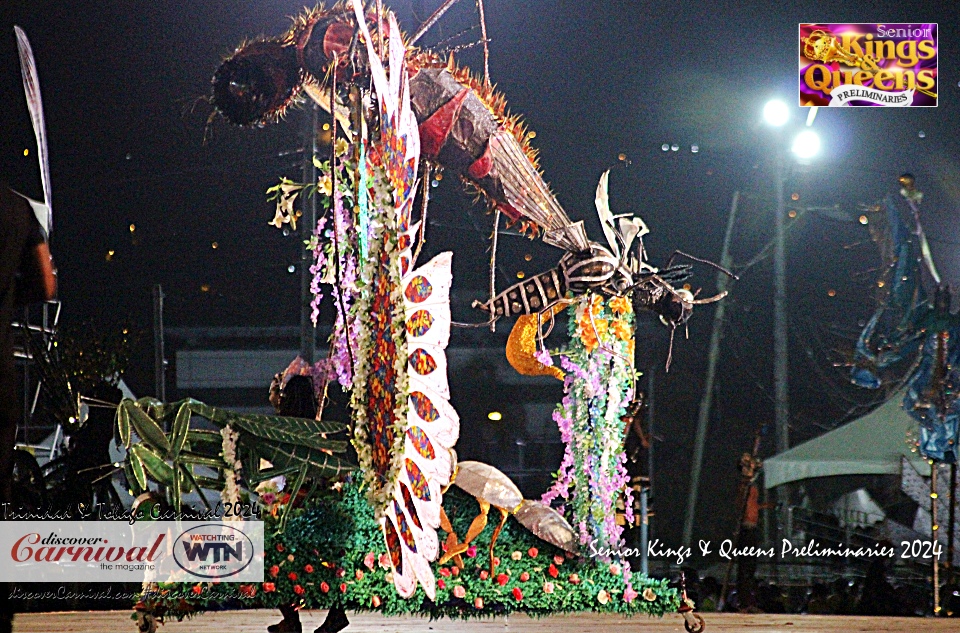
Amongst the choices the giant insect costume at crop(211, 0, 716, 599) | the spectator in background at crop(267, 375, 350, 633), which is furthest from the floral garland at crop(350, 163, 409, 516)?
the spectator in background at crop(267, 375, 350, 633)

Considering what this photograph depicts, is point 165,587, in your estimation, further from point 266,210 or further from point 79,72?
point 79,72

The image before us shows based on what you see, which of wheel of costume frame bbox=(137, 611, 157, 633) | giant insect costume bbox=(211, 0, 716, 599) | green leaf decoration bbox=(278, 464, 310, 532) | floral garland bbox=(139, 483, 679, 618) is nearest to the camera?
giant insect costume bbox=(211, 0, 716, 599)

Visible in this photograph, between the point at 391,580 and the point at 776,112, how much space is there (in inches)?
149

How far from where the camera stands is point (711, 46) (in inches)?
274

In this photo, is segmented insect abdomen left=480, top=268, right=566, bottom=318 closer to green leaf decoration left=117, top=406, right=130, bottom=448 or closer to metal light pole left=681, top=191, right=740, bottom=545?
metal light pole left=681, top=191, right=740, bottom=545

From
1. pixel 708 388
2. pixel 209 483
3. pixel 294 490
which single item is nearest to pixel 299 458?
pixel 294 490

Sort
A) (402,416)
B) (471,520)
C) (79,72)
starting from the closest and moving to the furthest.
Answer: (402,416) < (471,520) < (79,72)

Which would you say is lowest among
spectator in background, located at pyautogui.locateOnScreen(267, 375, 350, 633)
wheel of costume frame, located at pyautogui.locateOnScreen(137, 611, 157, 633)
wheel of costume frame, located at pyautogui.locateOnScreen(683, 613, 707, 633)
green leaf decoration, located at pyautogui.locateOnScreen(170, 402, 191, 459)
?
wheel of costume frame, located at pyautogui.locateOnScreen(683, 613, 707, 633)

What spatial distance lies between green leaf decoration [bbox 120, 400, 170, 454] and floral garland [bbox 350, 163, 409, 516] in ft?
3.95

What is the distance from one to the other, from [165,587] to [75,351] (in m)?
1.91

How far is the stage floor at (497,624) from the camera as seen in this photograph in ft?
19.9

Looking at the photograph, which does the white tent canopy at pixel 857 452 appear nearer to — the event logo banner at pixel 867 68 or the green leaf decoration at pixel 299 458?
the event logo banner at pixel 867 68

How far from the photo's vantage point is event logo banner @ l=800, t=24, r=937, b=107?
690cm

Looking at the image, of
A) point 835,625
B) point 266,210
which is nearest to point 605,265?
point 266,210
